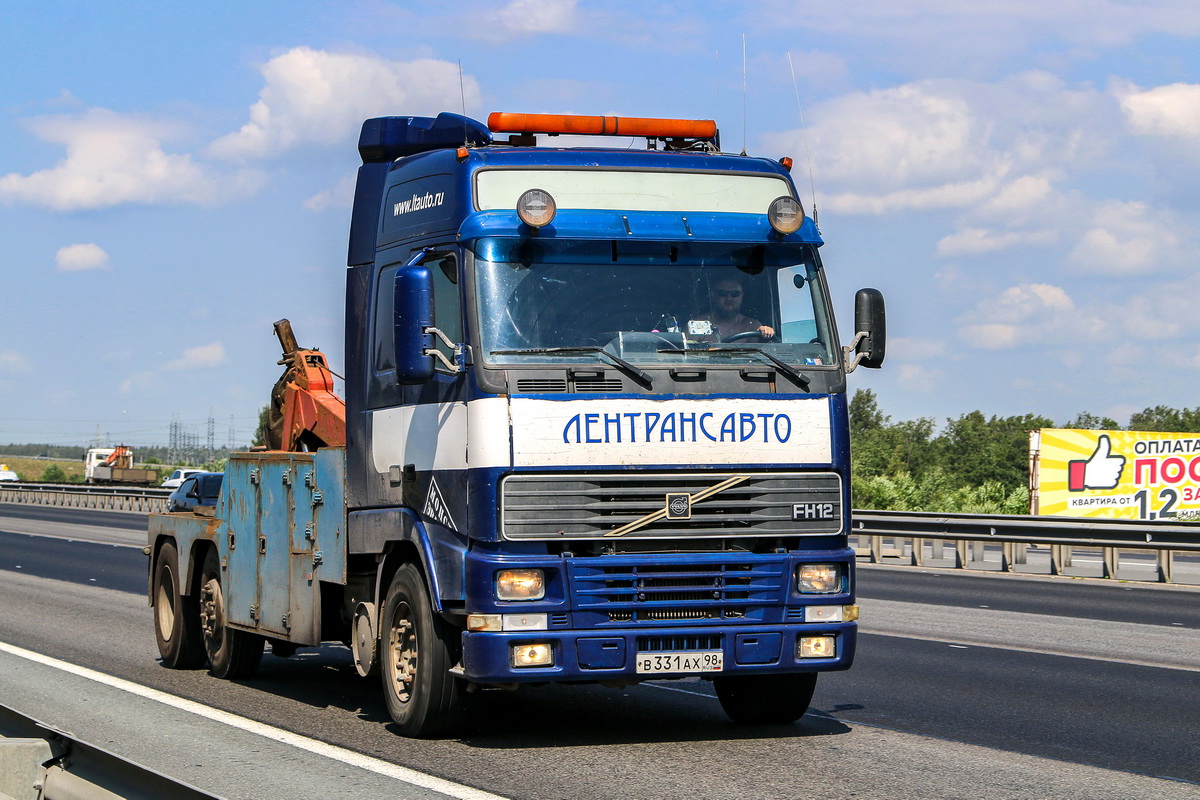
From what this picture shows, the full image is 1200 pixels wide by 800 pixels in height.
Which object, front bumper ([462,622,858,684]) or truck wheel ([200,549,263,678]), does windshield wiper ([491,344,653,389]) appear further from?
truck wheel ([200,549,263,678])

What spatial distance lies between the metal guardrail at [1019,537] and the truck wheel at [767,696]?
1607 cm

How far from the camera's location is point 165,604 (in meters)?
13.4

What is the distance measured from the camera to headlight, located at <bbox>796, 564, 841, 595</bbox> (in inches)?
338

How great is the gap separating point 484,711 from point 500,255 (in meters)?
3.25

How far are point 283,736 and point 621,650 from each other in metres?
2.15

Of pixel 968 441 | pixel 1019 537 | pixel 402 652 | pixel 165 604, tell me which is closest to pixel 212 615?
pixel 165 604

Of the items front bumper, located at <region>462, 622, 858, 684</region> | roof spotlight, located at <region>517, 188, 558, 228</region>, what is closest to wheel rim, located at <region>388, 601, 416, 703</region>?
front bumper, located at <region>462, 622, 858, 684</region>

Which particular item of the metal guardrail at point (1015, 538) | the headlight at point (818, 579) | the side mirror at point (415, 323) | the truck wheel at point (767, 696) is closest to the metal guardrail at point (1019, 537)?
the metal guardrail at point (1015, 538)

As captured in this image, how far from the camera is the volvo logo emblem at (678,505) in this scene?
27.2 ft

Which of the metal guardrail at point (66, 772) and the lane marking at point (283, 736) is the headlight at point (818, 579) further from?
the metal guardrail at point (66, 772)

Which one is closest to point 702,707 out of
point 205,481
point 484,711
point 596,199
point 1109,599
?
point 484,711

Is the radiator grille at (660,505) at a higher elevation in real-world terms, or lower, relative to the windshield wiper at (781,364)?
lower

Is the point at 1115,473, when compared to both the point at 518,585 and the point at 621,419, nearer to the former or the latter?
the point at 621,419

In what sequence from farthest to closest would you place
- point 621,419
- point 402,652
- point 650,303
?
1. point 402,652
2. point 650,303
3. point 621,419
